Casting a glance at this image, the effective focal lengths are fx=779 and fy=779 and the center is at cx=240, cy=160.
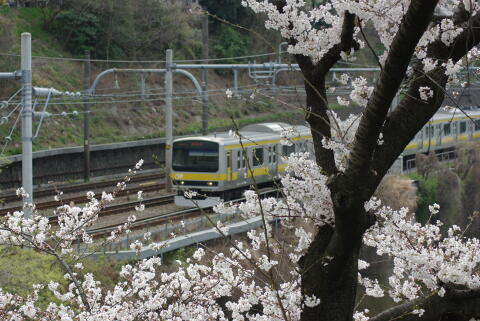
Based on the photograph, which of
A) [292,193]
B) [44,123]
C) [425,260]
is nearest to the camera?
[292,193]

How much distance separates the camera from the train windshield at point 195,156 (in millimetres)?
19469

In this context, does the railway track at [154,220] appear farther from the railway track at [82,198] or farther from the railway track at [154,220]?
the railway track at [82,198]

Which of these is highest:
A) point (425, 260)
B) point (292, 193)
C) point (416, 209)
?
point (292, 193)

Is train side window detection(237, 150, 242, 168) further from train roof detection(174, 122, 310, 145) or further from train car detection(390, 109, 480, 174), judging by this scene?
train car detection(390, 109, 480, 174)

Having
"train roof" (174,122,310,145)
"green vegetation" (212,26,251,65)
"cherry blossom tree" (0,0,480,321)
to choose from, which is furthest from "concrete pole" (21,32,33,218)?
"green vegetation" (212,26,251,65)

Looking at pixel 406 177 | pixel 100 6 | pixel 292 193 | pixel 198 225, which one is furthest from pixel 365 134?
pixel 100 6

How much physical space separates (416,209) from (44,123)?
42.9 feet

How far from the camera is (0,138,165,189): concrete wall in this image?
22984 millimetres

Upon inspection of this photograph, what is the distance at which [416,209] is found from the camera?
2450 cm

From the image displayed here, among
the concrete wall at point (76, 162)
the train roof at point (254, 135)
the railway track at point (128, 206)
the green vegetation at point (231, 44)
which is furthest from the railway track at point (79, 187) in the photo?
the green vegetation at point (231, 44)

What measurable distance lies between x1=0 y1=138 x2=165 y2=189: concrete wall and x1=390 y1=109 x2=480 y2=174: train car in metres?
9.29

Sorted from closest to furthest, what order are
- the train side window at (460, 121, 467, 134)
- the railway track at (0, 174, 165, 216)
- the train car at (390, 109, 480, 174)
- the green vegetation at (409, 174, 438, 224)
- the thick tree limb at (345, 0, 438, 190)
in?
the thick tree limb at (345, 0, 438, 190) → the railway track at (0, 174, 165, 216) → the green vegetation at (409, 174, 438, 224) → the train car at (390, 109, 480, 174) → the train side window at (460, 121, 467, 134)

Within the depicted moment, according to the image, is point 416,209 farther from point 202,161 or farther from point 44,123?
point 44,123

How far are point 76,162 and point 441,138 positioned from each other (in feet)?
45.0
